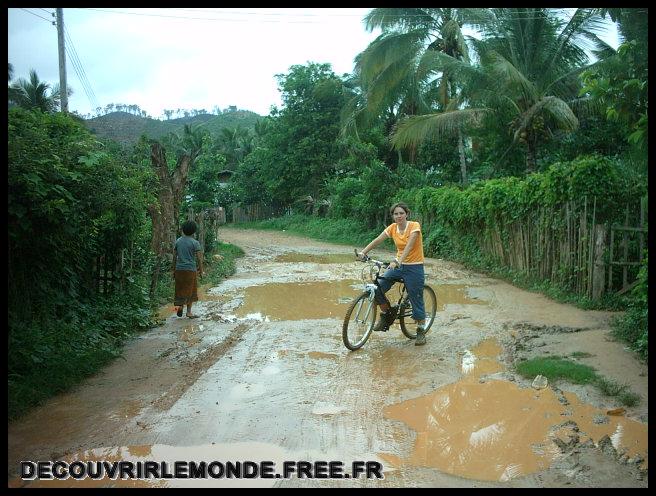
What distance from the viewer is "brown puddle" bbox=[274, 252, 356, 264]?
61.8 feet

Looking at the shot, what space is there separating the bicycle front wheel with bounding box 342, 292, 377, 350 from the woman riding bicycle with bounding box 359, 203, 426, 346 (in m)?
0.13

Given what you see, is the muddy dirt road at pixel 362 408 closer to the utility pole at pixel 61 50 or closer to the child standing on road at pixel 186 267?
the child standing on road at pixel 186 267

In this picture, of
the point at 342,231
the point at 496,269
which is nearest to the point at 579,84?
the point at 496,269

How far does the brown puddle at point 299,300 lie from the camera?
32.7ft

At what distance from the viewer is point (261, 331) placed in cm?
862

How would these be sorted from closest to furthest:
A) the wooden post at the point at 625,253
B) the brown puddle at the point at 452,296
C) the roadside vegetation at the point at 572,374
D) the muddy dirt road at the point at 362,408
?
the muddy dirt road at the point at 362,408
the roadside vegetation at the point at 572,374
the wooden post at the point at 625,253
the brown puddle at the point at 452,296

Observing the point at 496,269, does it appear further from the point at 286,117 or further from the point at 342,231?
the point at 286,117

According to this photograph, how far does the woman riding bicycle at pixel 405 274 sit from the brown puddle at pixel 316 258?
10.8m

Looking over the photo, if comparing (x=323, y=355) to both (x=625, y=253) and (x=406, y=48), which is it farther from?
(x=406, y=48)

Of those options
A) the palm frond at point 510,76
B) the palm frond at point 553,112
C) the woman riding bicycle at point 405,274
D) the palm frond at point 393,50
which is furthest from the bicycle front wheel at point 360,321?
the palm frond at point 393,50

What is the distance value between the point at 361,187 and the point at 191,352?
2253 cm

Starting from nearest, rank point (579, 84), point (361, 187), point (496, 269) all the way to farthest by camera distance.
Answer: point (496, 269) < point (579, 84) < point (361, 187)

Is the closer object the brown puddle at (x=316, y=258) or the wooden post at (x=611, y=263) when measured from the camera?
the wooden post at (x=611, y=263)

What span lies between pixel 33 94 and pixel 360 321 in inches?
1129
